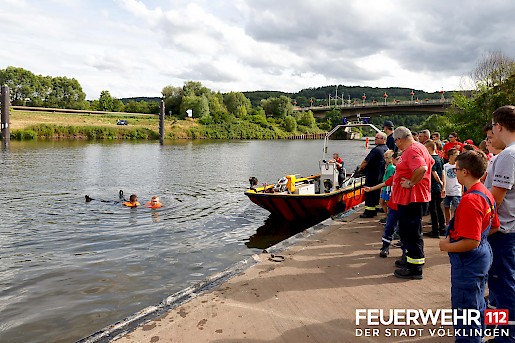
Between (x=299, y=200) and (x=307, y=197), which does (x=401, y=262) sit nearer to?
(x=307, y=197)

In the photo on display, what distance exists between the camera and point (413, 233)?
566 cm

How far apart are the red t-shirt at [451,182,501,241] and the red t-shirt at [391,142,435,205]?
2280 mm

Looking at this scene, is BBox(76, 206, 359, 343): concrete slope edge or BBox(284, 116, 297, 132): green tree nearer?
BBox(76, 206, 359, 343): concrete slope edge

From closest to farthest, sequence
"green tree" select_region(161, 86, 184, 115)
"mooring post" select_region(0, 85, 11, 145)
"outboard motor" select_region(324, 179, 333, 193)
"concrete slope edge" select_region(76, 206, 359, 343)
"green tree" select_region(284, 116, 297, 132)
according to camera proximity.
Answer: "concrete slope edge" select_region(76, 206, 359, 343)
"outboard motor" select_region(324, 179, 333, 193)
"mooring post" select_region(0, 85, 11, 145)
"green tree" select_region(161, 86, 184, 115)
"green tree" select_region(284, 116, 297, 132)

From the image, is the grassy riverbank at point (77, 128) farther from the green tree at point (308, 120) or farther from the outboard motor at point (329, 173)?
the outboard motor at point (329, 173)

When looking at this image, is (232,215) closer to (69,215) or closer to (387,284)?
(69,215)

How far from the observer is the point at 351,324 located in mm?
4328

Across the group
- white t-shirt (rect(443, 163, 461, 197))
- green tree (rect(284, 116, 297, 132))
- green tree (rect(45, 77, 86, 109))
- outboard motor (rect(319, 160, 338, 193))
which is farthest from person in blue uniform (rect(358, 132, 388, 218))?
green tree (rect(45, 77, 86, 109))

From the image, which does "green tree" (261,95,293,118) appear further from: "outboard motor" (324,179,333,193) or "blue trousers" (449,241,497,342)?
"blue trousers" (449,241,497,342)

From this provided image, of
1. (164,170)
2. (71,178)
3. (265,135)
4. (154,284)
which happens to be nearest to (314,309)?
(154,284)

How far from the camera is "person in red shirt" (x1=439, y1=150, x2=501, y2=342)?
10.9 ft

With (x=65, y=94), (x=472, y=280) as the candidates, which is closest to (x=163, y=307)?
(x=472, y=280)

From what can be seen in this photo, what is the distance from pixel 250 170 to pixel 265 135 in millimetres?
60326

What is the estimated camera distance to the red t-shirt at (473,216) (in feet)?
10.8
